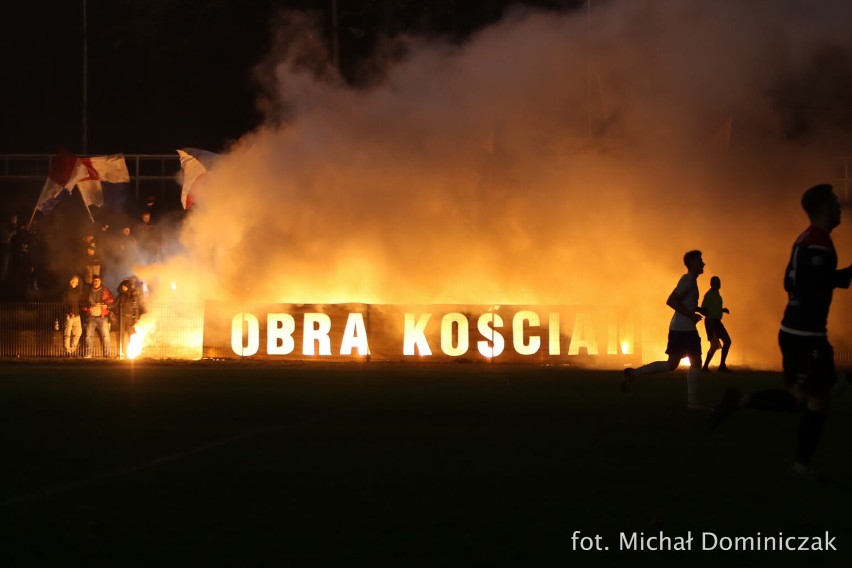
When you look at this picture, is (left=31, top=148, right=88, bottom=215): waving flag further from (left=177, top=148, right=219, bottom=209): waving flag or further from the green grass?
the green grass

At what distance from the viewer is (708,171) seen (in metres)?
31.1

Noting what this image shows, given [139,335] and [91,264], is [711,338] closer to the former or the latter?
[139,335]

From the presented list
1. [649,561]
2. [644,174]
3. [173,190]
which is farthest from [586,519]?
[173,190]

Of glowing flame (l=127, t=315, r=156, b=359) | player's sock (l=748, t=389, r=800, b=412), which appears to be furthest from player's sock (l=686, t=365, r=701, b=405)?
glowing flame (l=127, t=315, r=156, b=359)

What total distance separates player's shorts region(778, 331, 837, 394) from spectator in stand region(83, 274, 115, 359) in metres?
23.1

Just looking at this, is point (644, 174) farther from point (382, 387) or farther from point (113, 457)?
point (113, 457)

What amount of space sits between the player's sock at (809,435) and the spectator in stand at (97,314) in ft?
76.3

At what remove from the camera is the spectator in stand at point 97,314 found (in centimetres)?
3081

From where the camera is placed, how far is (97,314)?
30.9 m

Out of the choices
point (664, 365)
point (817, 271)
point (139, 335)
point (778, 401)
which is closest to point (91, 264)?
point (139, 335)

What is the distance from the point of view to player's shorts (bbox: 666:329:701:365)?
16.3m

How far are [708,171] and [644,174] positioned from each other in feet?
4.55

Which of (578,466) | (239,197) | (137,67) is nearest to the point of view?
(578,466)

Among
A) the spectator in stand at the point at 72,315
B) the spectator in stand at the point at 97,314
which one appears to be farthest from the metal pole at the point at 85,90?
the spectator in stand at the point at 97,314
